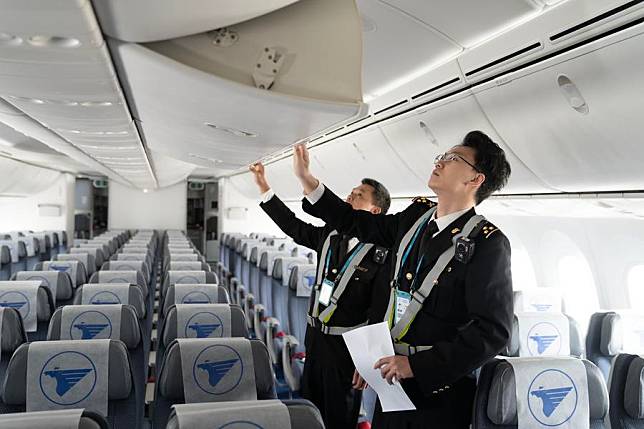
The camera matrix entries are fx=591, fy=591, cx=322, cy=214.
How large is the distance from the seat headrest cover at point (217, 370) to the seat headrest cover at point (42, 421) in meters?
1.03

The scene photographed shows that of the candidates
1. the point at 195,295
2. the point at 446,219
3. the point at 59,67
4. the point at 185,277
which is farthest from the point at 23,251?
the point at 446,219

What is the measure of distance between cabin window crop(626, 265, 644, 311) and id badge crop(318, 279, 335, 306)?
3.25 m

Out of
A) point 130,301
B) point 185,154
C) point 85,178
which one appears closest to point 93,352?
point 130,301

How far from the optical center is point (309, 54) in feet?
7.13

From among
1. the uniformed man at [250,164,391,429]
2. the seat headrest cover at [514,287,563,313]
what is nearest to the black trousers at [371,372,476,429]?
the uniformed man at [250,164,391,429]

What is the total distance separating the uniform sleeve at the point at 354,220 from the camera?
273 cm

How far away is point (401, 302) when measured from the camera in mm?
2422

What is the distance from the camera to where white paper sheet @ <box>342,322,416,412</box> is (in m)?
2.23

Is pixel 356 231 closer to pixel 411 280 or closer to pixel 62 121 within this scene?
pixel 411 280

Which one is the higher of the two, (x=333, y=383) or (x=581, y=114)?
(x=581, y=114)

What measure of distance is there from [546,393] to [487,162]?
2.97 feet

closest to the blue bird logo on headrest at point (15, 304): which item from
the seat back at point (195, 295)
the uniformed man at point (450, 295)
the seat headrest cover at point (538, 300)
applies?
the seat back at point (195, 295)

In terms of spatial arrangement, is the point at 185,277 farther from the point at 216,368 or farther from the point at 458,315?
the point at 458,315

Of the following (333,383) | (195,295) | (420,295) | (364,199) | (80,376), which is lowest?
(333,383)
